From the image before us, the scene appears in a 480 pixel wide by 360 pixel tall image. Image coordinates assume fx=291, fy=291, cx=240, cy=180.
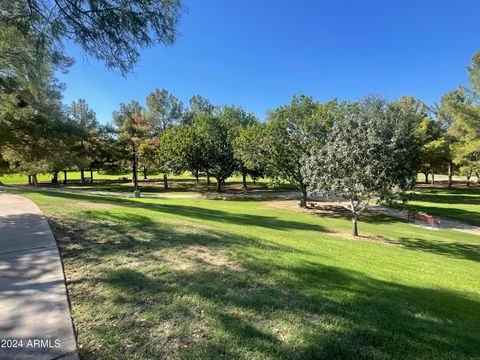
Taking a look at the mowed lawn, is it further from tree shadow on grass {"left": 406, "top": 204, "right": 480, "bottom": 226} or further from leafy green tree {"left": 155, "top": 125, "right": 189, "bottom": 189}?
leafy green tree {"left": 155, "top": 125, "right": 189, "bottom": 189}

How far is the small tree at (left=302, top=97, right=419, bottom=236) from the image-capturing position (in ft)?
40.5

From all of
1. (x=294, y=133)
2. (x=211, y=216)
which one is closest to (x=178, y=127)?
(x=294, y=133)

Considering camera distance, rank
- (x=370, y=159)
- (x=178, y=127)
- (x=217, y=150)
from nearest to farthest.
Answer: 1. (x=370, y=159)
2. (x=217, y=150)
3. (x=178, y=127)

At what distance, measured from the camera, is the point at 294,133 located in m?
23.0

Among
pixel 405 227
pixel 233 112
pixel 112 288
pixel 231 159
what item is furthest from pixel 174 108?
pixel 112 288

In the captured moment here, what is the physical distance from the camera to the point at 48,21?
15.6 ft

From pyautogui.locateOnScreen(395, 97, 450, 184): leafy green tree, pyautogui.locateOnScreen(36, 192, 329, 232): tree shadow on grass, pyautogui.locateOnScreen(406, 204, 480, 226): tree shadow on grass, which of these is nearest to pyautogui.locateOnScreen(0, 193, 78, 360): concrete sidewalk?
pyautogui.locateOnScreen(36, 192, 329, 232): tree shadow on grass

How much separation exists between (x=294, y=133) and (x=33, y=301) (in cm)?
2137

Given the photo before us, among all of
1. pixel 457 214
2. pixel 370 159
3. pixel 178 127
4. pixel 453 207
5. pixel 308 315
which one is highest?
pixel 178 127

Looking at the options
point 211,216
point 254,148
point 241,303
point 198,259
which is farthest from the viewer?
point 254,148

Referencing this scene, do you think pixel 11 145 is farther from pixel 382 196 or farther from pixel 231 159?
pixel 382 196

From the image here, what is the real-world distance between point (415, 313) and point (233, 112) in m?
40.0

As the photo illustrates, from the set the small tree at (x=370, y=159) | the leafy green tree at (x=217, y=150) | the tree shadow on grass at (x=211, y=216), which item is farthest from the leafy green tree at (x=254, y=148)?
the small tree at (x=370, y=159)

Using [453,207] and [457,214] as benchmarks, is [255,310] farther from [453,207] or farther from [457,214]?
[453,207]
